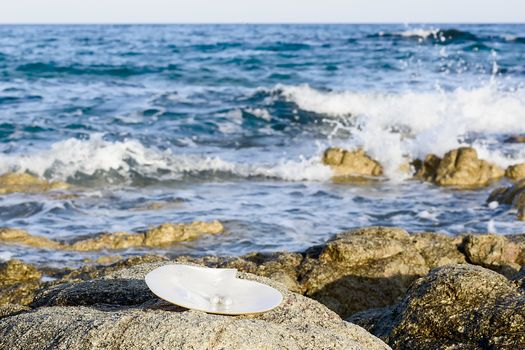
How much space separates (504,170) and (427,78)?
42.3ft

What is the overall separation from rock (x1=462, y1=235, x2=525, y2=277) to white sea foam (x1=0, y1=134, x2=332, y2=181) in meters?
5.69

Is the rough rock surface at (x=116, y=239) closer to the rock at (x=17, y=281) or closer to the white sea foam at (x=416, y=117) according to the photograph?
the rock at (x=17, y=281)

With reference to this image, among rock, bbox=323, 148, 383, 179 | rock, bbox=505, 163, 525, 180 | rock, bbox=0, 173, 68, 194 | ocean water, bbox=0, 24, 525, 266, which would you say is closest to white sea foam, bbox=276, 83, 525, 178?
ocean water, bbox=0, 24, 525, 266

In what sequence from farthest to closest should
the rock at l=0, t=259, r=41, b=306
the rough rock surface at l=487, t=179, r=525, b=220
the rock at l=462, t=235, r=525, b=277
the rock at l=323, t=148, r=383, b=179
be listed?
the rock at l=323, t=148, r=383, b=179 → the rough rock surface at l=487, t=179, r=525, b=220 → the rock at l=462, t=235, r=525, b=277 → the rock at l=0, t=259, r=41, b=306

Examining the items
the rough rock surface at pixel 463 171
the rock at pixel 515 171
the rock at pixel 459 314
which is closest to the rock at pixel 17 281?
the rock at pixel 459 314

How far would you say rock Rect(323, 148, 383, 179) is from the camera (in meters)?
11.6

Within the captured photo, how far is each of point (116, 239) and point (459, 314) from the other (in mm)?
4769

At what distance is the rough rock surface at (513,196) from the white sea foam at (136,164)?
9.07ft

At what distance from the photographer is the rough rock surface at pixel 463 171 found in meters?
10.8

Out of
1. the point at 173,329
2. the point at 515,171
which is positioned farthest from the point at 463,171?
the point at 173,329

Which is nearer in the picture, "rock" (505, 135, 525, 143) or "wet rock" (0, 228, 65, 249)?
"wet rock" (0, 228, 65, 249)

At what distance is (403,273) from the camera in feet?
17.2

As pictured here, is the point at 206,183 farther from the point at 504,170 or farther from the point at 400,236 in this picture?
the point at 400,236

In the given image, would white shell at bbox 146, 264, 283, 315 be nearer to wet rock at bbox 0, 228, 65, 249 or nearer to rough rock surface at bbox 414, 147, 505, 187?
wet rock at bbox 0, 228, 65, 249
